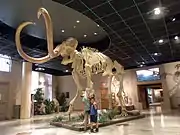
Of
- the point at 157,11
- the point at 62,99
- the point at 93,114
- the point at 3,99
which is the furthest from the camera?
the point at 62,99

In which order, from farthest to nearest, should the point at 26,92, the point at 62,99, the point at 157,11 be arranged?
1. the point at 62,99
2. the point at 26,92
3. the point at 157,11

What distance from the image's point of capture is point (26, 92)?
11.3 metres

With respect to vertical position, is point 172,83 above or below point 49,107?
above

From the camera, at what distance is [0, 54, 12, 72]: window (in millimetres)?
11357

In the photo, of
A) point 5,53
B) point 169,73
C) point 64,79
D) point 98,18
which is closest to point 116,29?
point 98,18

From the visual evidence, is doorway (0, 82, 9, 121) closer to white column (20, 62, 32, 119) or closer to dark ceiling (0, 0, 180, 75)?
white column (20, 62, 32, 119)

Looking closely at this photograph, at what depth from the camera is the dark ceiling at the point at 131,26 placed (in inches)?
224

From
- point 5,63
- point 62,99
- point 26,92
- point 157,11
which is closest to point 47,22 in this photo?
point 157,11

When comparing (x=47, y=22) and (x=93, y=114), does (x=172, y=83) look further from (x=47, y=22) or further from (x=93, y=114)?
(x=47, y=22)

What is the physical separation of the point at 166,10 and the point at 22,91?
946 centimetres

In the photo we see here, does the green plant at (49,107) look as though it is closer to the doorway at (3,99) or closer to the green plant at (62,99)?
the green plant at (62,99)

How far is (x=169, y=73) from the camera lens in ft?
47.2

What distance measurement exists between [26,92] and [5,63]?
7.96ft

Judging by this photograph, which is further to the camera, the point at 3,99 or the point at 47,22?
the point at 3,99
